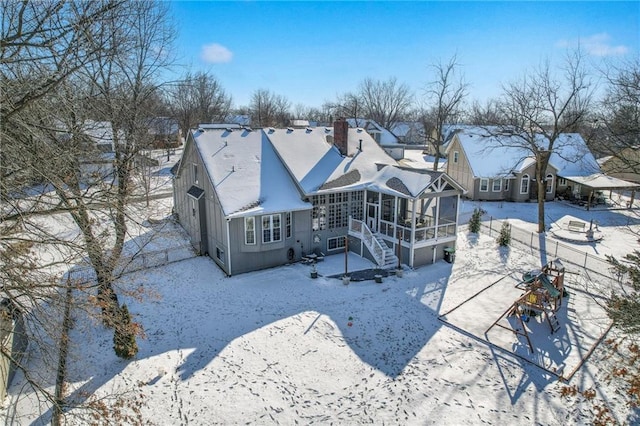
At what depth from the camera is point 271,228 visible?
1756 centimetres

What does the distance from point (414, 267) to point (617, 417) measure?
9556 millimetres

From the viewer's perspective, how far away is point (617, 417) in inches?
377

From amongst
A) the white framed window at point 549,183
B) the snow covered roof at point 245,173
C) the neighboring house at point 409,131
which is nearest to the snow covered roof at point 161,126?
the snow covered roof at point 245,173

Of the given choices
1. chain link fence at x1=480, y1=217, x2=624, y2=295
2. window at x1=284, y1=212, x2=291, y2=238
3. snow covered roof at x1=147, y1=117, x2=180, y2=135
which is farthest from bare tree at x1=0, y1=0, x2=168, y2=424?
chain link fence at x1=480, y1=217, x2=624, y2=295

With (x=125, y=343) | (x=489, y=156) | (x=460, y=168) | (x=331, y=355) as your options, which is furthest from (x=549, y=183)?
(x=125, y=343)

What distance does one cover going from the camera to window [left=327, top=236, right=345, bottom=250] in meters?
19.8

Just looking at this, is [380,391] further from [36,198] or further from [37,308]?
[36,198]

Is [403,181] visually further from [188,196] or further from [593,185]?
[593,185]

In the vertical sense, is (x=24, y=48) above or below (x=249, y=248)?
above

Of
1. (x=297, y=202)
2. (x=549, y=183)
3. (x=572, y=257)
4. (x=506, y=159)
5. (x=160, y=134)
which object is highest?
(x=160, y=134)

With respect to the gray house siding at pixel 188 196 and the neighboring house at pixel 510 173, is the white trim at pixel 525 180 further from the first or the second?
the gray house siding at pixel 188 196

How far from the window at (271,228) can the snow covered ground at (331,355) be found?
4.88ft

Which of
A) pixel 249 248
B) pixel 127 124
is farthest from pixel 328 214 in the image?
pixel 127 124

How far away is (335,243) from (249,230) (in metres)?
4.91
